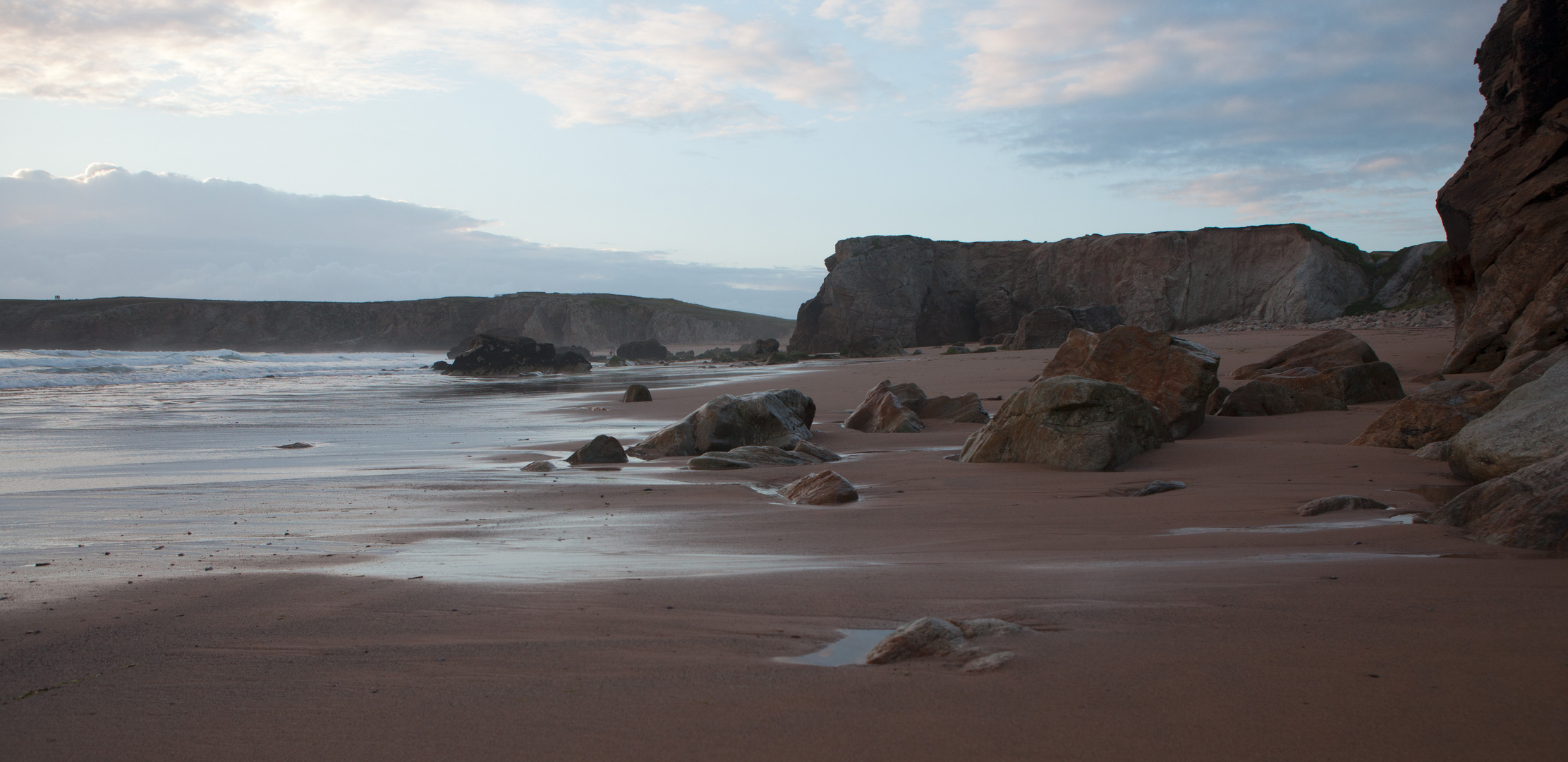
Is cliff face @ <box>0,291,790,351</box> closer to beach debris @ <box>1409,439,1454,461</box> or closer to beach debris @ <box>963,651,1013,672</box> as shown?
beach debris @ <box>1409,439,1454,461</box>

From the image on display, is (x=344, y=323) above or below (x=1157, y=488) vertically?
above

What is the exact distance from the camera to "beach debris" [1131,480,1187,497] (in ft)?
15.2

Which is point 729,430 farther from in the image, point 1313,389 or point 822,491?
point 1313,389

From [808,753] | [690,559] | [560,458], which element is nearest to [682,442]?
[560,458]

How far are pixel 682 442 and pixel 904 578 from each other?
4.52 metres

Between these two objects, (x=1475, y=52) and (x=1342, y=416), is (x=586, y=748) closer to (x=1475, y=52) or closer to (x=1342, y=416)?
(x=1342, y=416)

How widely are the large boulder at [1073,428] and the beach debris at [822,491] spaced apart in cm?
133

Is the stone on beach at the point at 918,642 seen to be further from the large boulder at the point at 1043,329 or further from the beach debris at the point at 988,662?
the large boulder at the point at 1043,329

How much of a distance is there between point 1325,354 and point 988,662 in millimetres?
8881

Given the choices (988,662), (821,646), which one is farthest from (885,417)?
(988,662)

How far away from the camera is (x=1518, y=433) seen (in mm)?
4098

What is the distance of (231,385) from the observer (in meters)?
20.3

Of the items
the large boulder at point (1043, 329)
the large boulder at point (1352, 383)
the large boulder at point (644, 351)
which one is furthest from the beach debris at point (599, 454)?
the large boulder at point (644, 351)

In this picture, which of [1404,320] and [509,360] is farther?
[509,360]
